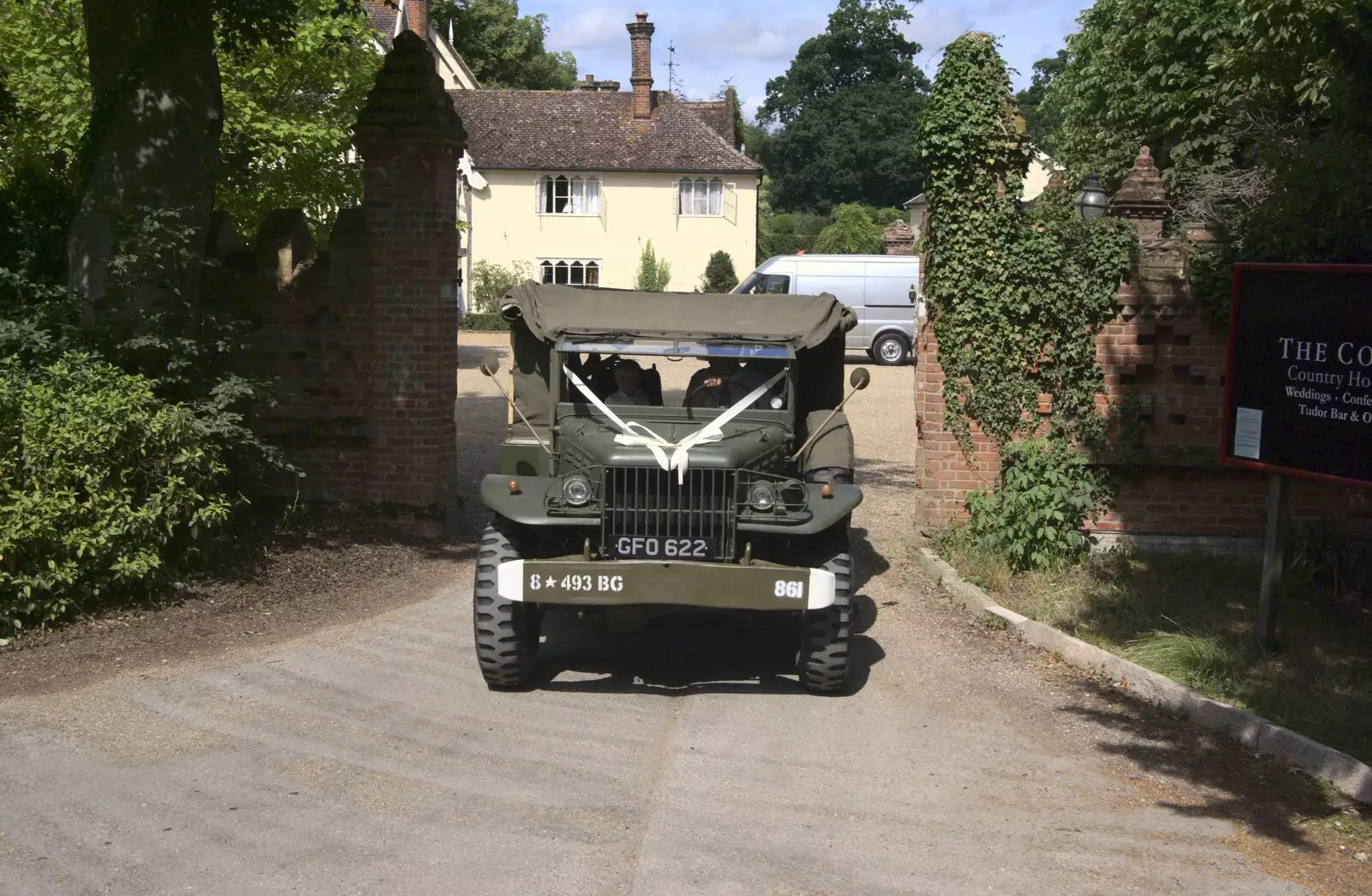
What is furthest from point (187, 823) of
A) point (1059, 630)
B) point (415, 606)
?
point (1059, 630)

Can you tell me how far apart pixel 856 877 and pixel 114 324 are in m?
6.46

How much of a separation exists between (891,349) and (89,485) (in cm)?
2491

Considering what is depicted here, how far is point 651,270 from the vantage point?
151 ft

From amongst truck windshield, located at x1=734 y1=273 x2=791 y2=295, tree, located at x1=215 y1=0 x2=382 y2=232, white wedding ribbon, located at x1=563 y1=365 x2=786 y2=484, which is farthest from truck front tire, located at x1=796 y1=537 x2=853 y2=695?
truck windshield, located at x1=734 y1=273 x2=791 y2=295

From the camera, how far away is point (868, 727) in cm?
702

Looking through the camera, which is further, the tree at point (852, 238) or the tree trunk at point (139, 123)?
the tree at point (852, 238)

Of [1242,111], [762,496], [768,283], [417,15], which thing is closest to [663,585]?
[762,496]

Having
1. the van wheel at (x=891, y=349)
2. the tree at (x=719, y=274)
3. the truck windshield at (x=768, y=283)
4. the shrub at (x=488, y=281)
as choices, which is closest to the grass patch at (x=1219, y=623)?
the truck windshield at (x=768, y=283)

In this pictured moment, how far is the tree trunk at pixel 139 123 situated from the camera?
939 cm

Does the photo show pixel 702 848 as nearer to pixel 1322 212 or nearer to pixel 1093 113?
pixel 1322 212

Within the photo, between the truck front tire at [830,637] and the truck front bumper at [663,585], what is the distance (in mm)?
305

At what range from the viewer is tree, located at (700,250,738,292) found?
4594 cm

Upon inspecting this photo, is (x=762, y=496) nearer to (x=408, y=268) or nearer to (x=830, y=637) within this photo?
(x=830, y=637)

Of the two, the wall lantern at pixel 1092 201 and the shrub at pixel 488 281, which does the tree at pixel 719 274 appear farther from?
the wall lantern at pixel 1092 201
